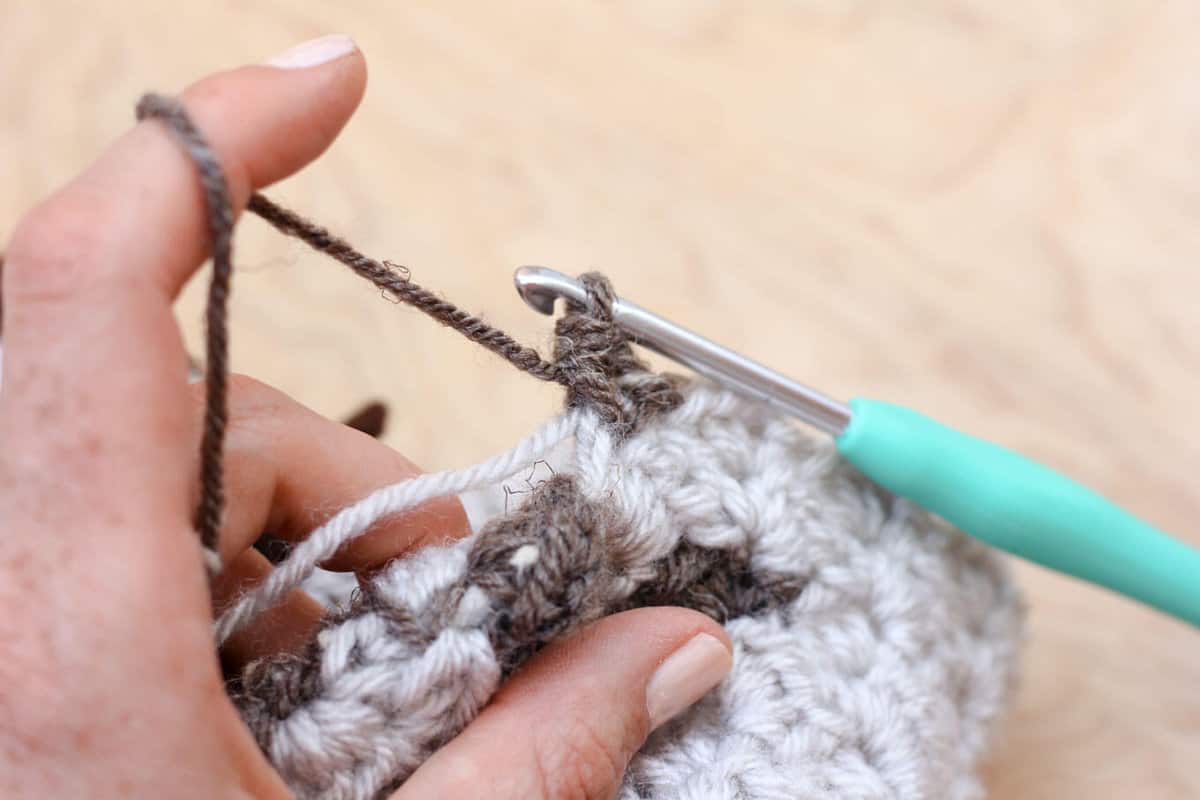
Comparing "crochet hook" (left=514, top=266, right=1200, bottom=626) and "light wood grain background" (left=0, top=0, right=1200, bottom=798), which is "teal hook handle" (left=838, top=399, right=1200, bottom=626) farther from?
"light wood grain background" (left=0, top=0, right=1200, bottom=798)

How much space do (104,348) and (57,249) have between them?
4cm

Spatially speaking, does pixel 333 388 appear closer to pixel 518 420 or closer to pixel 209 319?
pixel 518 420

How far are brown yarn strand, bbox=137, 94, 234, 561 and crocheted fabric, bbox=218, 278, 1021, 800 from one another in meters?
0.08

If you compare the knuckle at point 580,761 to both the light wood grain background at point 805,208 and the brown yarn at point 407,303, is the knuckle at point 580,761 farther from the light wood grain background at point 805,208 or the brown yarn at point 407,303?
the light wood grain background at point 805,208

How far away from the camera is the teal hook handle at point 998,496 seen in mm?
623

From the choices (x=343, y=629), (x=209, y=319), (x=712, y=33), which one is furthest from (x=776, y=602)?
(x=712, y=33)

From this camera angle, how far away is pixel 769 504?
0.60m

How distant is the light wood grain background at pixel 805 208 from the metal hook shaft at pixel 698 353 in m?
0.22

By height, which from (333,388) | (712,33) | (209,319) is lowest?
(333,388)

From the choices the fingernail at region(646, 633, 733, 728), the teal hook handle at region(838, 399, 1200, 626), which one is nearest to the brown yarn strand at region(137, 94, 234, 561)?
the fingernail at region(646, 633, 733, 728)

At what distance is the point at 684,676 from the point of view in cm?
52

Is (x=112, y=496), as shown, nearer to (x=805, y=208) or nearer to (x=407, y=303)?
(x=407, y=303)

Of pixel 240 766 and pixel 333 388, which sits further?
pixel 333 388

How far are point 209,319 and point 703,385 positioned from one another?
1.00 feet
